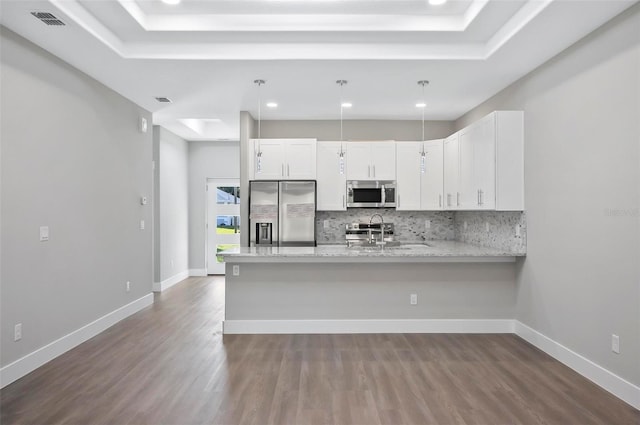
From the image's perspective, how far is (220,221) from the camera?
8.20 m

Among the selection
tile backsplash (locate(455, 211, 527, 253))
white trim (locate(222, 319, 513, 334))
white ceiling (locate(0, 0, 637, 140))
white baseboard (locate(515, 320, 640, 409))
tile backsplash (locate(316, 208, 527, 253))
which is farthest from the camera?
tile backsplash (locate(316, 208, 527, 253))

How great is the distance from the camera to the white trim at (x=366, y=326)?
14.1 feet

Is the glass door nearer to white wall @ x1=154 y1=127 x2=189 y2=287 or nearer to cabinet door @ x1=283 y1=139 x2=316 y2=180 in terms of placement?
→ white wall @ x1=154 y1=127 x2=189 y2=287

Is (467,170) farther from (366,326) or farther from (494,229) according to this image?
(366,326)

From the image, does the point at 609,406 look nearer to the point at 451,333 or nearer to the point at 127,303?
the point at 451,333

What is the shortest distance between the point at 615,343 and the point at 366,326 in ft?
7.35

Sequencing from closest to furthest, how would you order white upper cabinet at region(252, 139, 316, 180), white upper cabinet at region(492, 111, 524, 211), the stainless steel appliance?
white upper cabinet at region(492, 111, 524, 211), white upper cabinet at region(252, 139, 316, 180), the stainless steel appliance

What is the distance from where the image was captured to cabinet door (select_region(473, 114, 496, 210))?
411 cm

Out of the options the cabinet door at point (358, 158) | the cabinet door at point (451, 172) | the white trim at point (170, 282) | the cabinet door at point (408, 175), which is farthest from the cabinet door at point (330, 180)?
the white trim at point (170, 282)

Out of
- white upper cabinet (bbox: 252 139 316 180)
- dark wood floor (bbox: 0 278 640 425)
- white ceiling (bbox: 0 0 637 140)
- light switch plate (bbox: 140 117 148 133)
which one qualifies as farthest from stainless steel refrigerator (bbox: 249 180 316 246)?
light switch plate (bbox: 140 117 148 133)

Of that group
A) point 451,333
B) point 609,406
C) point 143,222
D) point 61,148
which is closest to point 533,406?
point 609,406

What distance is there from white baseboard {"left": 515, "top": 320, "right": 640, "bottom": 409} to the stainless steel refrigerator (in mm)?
2849

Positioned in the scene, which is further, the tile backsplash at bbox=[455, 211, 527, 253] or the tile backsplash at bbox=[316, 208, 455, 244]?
the tile backsplash at bbox=[316, 208, 455, 244]

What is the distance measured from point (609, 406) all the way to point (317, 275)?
2.72 metres
